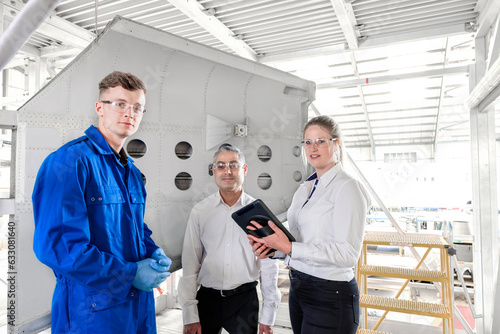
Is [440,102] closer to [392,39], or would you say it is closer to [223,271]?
[392,39]

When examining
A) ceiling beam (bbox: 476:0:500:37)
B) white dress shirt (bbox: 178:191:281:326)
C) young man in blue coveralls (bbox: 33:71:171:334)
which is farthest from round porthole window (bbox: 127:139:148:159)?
ceiling beam (bbox: 476:0:500:37)

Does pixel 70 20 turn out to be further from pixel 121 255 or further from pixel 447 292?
pixel 447 292

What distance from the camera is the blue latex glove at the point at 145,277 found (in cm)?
156

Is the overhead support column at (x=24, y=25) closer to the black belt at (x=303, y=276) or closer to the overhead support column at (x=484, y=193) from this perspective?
the black belt at (x=303, y=276)

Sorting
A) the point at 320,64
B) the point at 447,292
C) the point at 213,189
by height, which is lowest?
the point at 447,292

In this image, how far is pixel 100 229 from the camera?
1502mm

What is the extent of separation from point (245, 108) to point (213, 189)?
965 millimetres

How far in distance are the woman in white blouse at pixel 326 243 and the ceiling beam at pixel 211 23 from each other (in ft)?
8.60

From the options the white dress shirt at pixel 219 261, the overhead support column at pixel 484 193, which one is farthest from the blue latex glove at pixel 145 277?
the overhead support column at pixel 484 193

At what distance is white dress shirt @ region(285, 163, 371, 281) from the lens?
176 centimetres

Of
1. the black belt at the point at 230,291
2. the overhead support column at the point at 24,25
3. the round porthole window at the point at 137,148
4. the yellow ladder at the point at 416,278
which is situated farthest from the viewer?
the yellow ladder at the point at 416,278

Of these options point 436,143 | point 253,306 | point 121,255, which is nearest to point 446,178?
point 436,143

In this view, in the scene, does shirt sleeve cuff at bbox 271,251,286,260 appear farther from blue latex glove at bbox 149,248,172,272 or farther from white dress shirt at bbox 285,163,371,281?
blue latex glove at bbox 149,248,172,272

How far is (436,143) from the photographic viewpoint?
54.0ft
